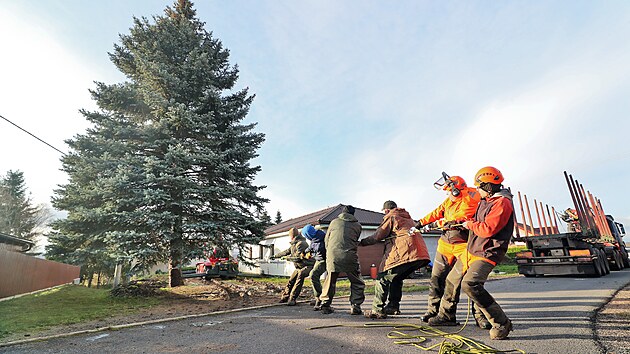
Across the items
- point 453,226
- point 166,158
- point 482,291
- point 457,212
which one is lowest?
point 482,291

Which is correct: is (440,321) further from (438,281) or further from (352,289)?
(352,289)

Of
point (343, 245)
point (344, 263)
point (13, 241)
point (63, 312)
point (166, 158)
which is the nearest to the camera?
point (344, 263)

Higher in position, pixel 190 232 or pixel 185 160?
pixel 185 160

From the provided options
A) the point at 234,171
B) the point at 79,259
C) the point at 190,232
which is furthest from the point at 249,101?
the point at 79,259

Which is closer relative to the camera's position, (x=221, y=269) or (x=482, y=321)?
(x=482, y=321)

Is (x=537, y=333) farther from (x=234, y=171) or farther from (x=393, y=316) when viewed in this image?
(x=234, y=171)

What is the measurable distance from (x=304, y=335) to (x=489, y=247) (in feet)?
8.74

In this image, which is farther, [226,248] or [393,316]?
[226,248]

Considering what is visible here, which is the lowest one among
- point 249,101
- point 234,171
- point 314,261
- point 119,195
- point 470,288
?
point 470,288

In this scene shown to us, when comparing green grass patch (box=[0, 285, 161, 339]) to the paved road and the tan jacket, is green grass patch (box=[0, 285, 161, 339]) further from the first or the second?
the tan jacket

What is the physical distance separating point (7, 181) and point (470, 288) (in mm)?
45623

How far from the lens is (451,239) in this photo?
15.1 feet

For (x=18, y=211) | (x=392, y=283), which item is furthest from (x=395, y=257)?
(x=18, y=211)

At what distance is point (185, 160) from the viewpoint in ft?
33.6
